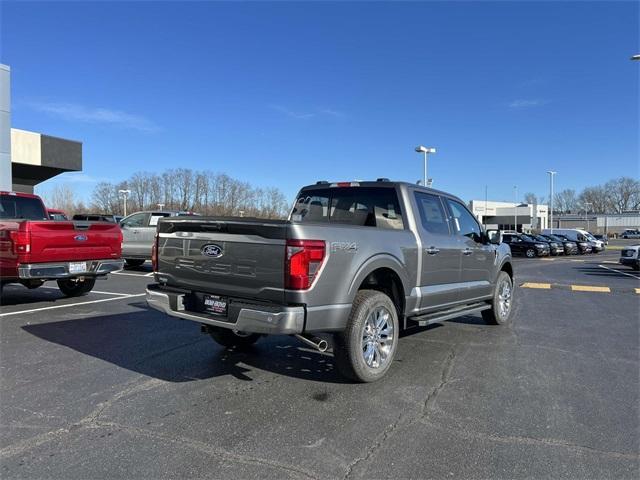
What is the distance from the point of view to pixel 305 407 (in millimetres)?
4090

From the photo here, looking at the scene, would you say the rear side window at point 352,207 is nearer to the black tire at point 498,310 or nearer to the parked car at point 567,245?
the black tire at point 498,310

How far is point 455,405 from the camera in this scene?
4.19 metres

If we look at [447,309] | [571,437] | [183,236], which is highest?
[183,236]

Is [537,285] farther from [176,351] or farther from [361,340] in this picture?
[176,351]

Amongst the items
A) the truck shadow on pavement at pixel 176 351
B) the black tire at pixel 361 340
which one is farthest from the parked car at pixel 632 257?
the black tire at pixel 361 340

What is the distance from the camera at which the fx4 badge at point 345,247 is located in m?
4.25

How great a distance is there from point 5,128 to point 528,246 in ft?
97.4

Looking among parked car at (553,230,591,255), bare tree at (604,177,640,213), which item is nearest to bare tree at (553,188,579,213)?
bare tree at (604,177,640,213)

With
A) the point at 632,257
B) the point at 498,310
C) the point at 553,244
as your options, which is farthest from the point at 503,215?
the point at 498,310

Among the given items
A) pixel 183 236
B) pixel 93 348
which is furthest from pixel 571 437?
pixel 93 348

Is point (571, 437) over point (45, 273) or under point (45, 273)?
under

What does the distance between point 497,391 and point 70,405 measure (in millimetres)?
3748

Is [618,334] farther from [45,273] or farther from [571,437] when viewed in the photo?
[45,273]

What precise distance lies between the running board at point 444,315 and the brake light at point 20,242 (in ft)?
19.9
